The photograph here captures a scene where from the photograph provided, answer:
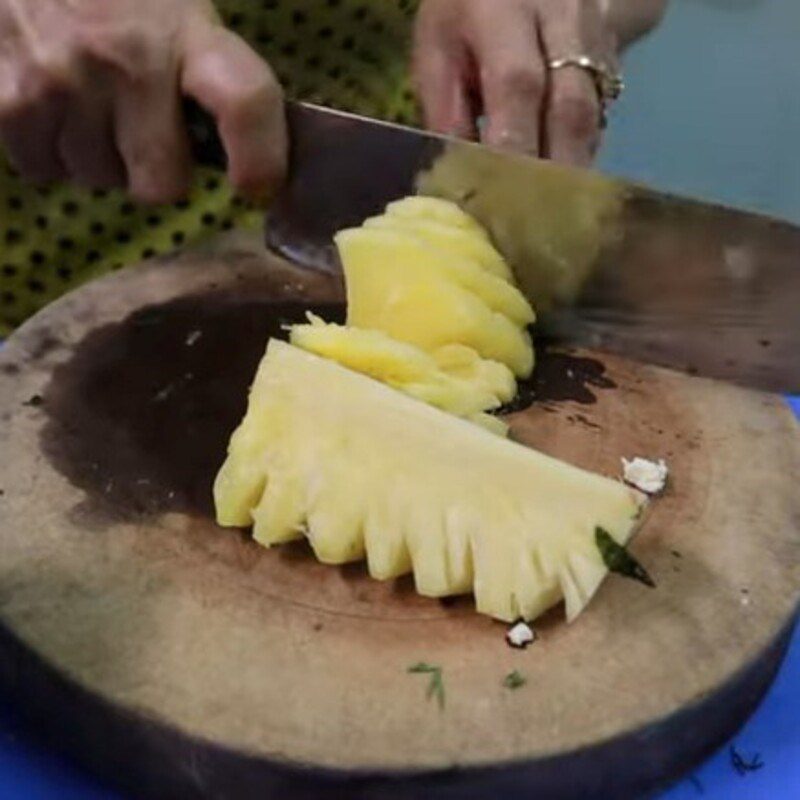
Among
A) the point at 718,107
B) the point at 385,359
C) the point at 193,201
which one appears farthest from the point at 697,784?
the point at 718,107

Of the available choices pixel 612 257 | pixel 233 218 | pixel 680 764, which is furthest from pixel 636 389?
pixel 233 218

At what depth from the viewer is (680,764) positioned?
2.88 feet

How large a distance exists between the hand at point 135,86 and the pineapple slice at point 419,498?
0.23 meters

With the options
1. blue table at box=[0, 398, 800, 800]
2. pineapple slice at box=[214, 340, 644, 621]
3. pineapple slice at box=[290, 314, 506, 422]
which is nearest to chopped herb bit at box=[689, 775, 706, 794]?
blue table at box=[0, 398, 800, 800]

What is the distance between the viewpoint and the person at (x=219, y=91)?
3.54 ft

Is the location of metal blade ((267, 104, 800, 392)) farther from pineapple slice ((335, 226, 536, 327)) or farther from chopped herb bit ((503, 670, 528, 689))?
chopped herb bit ((503, 670, 528, 689))

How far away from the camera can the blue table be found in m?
0.88

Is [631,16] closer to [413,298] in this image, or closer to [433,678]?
[413,298]

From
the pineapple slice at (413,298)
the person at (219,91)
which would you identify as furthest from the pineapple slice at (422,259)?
the person at (219,91)

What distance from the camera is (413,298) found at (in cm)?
107

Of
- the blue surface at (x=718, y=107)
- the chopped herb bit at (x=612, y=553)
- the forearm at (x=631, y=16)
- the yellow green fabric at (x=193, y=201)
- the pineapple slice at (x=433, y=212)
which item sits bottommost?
the blue surface at (x=718, y=107)

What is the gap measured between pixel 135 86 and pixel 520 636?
464 mm

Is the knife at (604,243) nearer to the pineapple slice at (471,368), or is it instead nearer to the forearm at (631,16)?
the pineapple slice at (471,368)

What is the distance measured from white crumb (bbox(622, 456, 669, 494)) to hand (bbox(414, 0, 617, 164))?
1.00 ft
